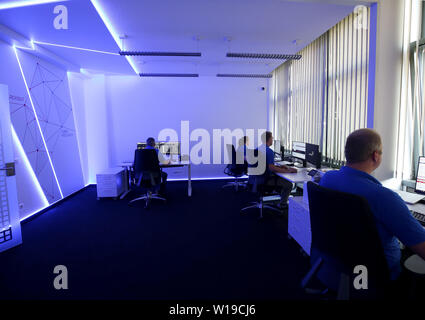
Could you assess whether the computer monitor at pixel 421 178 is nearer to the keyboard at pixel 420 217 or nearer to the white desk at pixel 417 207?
the white desk at pixel 417 207

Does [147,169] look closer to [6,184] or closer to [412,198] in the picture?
[6,184]

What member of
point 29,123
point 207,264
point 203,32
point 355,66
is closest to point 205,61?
point 203,32

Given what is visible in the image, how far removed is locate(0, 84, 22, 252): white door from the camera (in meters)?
2.80

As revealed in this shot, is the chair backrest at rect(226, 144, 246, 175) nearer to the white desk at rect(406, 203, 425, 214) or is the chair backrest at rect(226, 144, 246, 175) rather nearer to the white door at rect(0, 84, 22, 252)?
the white desk at rect(406, 203, 425, 214)

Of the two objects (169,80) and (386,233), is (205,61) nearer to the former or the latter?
(169,80)

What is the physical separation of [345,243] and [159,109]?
6.01 meters

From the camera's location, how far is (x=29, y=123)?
387cm

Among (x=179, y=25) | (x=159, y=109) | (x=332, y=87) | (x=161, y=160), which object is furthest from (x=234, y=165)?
(x=179, y=25)

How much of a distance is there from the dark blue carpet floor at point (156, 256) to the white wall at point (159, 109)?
242 cm

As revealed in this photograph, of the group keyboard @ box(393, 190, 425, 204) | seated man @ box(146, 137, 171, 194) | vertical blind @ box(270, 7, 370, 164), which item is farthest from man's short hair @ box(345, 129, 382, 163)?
seated man @ box(146, 137, 171, 194)

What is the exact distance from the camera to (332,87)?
3893mm

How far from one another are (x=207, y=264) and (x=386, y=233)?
179cm

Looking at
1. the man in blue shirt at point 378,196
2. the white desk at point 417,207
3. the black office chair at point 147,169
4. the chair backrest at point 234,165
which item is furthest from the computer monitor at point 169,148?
the white desk at point 417,207

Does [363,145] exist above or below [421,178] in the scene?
above
